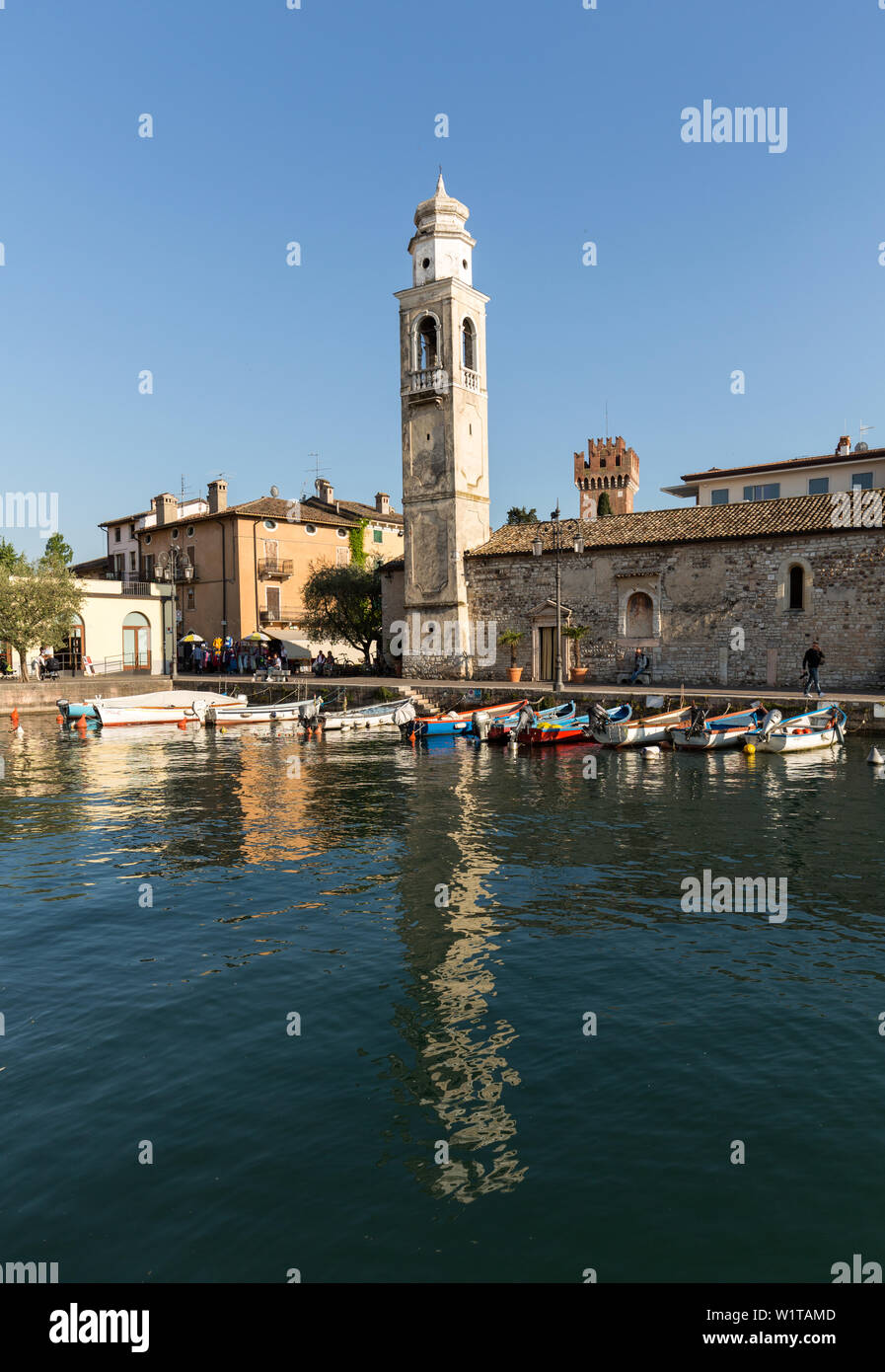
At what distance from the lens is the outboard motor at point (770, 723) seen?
25938 millimetres

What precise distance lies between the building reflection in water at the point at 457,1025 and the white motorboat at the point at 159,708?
2379 cm

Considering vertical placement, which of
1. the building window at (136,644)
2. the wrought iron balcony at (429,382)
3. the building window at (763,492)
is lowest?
the building window at (136,644)

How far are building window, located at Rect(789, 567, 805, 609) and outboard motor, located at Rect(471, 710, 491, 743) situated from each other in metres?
12.7

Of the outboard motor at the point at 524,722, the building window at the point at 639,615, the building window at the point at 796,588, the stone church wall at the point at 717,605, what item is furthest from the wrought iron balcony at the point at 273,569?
the building window at the point at 796,588

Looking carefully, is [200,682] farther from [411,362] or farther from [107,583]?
[411,362]

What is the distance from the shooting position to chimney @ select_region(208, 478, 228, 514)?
5300 cm

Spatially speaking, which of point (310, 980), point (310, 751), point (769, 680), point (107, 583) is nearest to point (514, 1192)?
point (310, 980)

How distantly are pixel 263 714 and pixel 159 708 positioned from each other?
455cm

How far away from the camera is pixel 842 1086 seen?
6.89 meters

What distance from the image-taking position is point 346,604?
46.2 m

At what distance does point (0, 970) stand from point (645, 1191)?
742 centimetres

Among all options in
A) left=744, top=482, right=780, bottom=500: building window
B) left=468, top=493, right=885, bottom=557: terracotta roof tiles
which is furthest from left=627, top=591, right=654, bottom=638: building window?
left=744, top=482, right=780, bottom=500: building window

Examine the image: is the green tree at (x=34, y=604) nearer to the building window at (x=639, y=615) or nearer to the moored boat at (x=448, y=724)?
the moored boat at (x=448, y=724)

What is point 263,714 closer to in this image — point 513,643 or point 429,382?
point 513,643
